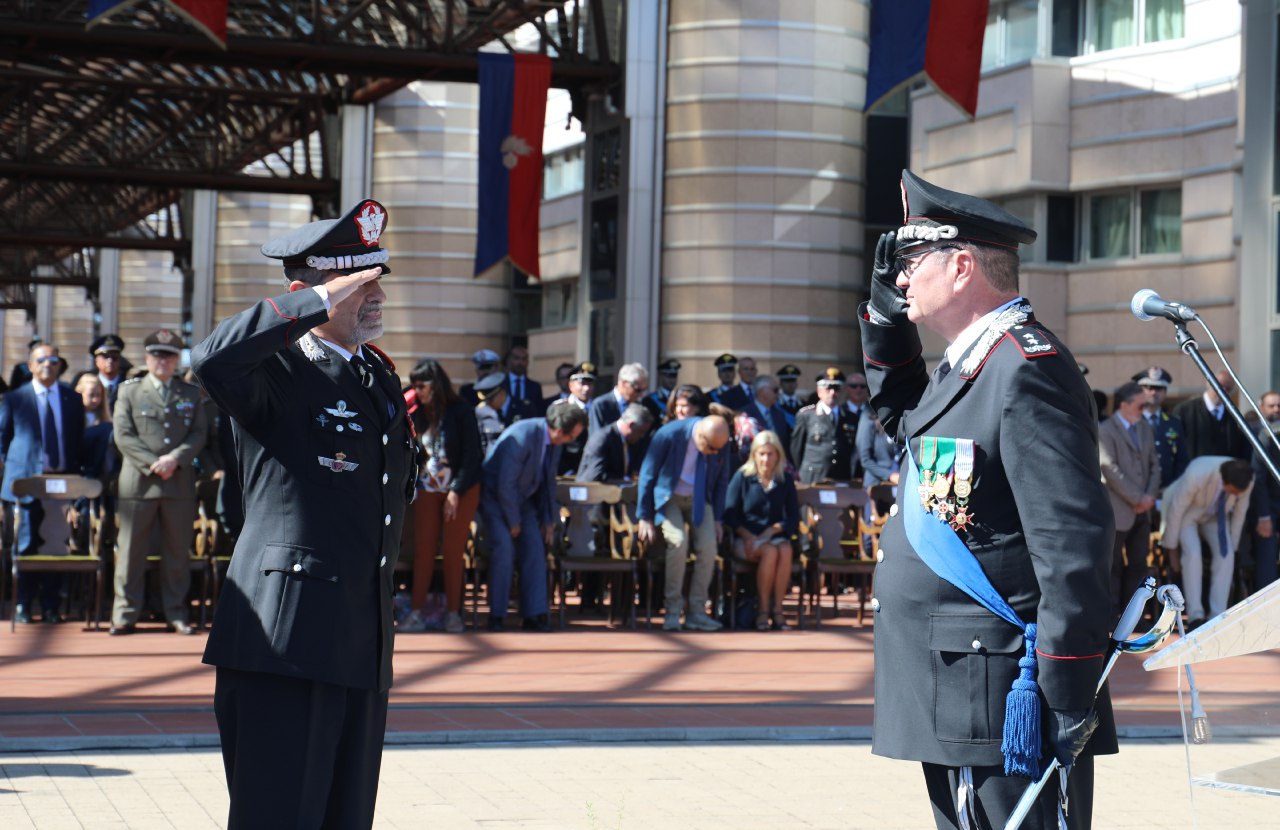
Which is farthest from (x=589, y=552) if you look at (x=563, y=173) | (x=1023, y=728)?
(x=563, y=173)

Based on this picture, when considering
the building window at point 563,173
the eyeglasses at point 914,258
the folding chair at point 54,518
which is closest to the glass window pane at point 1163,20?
the building window at point 563,173

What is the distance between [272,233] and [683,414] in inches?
1046

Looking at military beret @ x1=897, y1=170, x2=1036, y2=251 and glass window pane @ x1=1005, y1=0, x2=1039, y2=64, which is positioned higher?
glass window pane @ x1=1005, y1=0, x2=1039, y2=64

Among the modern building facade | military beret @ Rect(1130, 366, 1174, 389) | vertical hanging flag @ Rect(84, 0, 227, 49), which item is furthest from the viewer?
the modern building facade

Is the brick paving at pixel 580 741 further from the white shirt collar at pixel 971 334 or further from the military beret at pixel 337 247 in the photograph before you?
the military beret at pixel 337 247

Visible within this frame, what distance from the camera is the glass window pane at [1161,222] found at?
60.5 feet

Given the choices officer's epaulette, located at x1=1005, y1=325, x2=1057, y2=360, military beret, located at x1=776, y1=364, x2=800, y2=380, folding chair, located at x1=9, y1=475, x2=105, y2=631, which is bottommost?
folding chair, located at x1=9, y1=475, x2=105, y2=631

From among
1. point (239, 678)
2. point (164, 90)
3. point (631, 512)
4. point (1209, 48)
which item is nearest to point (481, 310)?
point (164, 90)

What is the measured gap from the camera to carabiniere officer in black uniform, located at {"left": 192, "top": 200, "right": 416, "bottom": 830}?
3.58 m

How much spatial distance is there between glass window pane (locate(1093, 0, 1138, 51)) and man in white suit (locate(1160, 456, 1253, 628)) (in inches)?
290

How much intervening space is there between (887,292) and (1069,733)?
1.00 metres

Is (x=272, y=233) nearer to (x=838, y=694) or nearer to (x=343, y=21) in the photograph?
(x=343, y=21)

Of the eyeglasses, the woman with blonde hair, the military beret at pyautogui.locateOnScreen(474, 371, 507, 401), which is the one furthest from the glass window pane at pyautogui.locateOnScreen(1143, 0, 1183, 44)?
the eyeglasses

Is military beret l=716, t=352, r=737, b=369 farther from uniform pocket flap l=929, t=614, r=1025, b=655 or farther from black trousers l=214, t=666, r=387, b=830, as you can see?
uniform pocket flap l=929, t=614, r=1025, b=655
